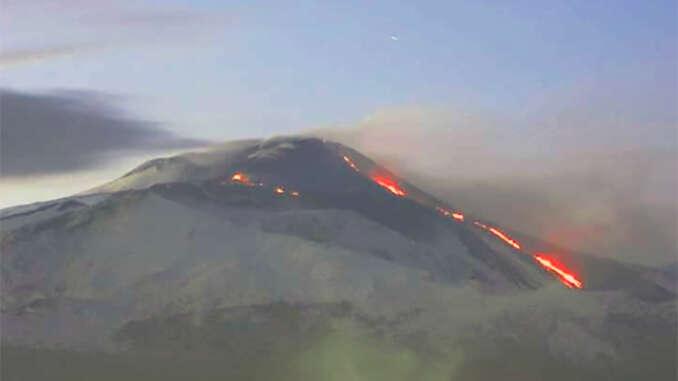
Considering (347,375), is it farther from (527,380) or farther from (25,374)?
(25,374)

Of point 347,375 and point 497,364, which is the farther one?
point 497,364

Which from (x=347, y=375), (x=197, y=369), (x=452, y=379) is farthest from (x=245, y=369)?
(x=452, y=379)

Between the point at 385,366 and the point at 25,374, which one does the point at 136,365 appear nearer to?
the point at 25,374

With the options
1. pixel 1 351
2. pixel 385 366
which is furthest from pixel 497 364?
pixel 1 351

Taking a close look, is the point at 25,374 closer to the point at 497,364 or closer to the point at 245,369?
the point at 245,369

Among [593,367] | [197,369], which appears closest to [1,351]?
[197,369]

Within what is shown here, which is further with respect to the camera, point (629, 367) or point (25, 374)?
point (629, 367)

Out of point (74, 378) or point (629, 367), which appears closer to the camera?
point (74, 378)
